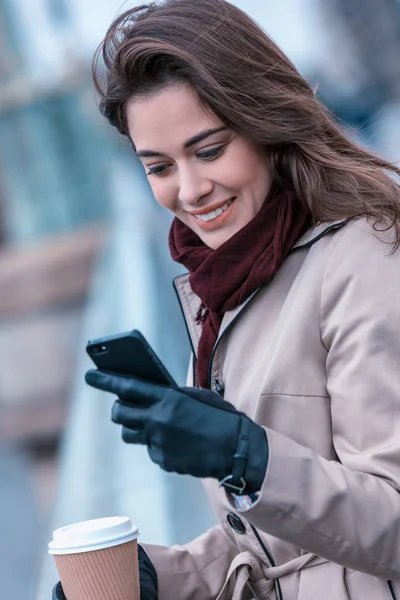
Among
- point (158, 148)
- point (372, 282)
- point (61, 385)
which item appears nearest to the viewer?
point (372, 282)

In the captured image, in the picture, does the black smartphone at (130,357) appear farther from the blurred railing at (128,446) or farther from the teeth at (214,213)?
the blurred railing at (128,446)

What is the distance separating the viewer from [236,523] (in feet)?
5.51

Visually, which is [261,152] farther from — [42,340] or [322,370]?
[42,340]

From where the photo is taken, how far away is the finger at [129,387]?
1.35 m

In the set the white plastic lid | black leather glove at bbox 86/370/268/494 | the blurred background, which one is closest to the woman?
black leather glove at bbox 86/370/268/494

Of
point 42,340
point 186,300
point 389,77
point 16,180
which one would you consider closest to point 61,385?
point 42,340

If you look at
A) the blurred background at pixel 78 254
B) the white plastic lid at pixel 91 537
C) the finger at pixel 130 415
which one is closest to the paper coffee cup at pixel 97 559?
the white plastic lid at pixel 91 537

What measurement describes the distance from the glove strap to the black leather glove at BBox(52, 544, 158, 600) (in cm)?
45

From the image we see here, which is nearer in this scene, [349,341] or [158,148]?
[349,341]

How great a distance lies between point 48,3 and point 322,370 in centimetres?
826

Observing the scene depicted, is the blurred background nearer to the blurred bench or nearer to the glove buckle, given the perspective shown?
the blurred bench

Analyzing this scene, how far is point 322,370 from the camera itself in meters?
1.55

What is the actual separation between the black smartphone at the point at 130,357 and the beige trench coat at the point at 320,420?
7.3 inches

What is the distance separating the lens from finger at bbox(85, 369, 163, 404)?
4.42 ft
